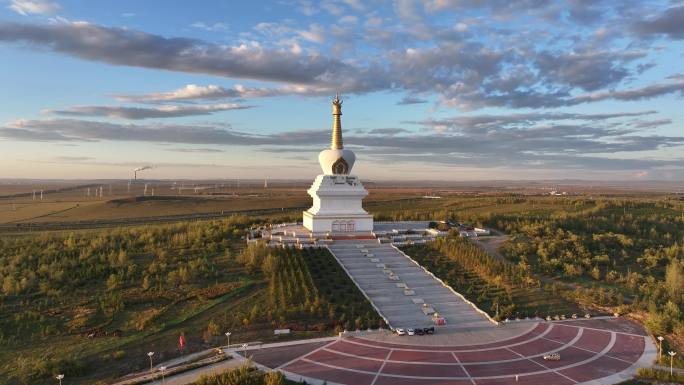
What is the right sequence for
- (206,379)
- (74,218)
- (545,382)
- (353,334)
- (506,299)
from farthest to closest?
(74,218)
(506,299)
(353,334)
(545,382)
(206,379)

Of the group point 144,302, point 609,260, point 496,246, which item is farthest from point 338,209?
point 609,260

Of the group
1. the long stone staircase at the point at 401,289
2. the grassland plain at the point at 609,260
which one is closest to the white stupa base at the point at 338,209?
the long stone staircase at the point at 401,289

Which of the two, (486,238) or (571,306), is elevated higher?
(486,238)

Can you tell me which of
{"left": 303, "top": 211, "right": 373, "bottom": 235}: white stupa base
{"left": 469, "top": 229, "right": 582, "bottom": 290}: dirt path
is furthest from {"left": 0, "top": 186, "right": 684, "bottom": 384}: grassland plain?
{"left": 303, "top": 211, "right": 373, "bottom": 235}: white stupa base

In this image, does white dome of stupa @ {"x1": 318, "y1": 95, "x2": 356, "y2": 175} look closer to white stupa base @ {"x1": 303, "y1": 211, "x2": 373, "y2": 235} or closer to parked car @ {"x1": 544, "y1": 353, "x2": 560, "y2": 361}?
white stupa base @ {"x1": 303, "y1": 211, "x2": 373, "y2": 235}

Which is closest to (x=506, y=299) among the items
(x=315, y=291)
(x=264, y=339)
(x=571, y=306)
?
(x=571, y=306)

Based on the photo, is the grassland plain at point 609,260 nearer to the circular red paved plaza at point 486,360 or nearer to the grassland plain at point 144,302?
the circular red paved plaza at point 486,360

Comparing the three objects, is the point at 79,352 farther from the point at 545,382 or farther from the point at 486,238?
the point at 486,238
